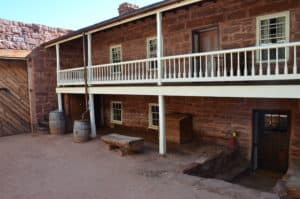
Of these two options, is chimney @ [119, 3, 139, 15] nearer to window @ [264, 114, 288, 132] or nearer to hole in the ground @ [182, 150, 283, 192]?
window @ [264, 114, 288, 132]

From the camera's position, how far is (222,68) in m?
7.99

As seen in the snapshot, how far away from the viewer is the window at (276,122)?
7.90 meters

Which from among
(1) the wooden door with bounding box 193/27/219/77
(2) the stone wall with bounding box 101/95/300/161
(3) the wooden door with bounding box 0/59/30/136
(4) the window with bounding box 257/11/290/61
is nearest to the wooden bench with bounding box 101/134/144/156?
(2) the stone wall with bounding box 101/95/300/161

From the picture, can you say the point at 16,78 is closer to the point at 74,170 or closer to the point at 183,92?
the point at 74,170

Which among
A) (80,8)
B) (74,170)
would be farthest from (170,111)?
(80,8)

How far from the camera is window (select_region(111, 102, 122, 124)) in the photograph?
12969 mm

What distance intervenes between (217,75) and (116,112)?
7.68 m

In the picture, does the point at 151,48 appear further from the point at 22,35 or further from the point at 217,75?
the point at 22,35

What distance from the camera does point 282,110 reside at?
7504mm

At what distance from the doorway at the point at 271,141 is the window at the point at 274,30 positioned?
6.57 ft

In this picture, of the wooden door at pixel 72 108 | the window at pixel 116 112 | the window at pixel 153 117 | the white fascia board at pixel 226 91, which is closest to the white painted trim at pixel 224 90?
the white fascia board at pixel 226 91

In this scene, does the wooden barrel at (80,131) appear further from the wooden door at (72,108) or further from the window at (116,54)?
the window at (116,54)

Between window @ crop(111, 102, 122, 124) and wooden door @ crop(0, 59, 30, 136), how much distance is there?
4.33 metres

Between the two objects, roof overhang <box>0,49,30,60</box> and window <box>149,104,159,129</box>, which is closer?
window <box>149,104,159,129</box>
